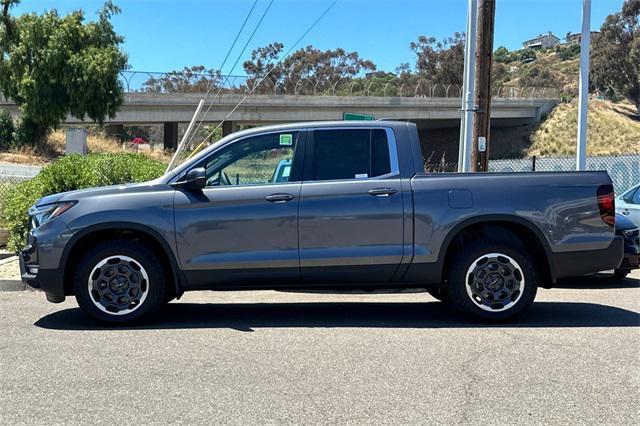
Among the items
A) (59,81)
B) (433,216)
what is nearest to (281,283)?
(433,216)

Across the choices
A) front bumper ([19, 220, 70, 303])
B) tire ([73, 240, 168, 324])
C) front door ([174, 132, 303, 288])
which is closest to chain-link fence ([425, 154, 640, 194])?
front door ([174, 132, 303, 288])

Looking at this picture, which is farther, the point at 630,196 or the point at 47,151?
the point at 47,151

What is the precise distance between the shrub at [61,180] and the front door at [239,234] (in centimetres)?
450

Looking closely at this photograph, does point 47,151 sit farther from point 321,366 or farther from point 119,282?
point 321,366

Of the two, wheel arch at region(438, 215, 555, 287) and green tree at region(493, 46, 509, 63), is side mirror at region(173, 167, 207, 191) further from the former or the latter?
green tree at region(493, 46, 509, 63)

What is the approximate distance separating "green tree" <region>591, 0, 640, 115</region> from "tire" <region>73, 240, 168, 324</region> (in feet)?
275

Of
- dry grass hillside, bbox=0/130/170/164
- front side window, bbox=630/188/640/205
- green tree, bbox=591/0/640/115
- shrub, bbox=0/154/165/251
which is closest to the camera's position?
shrub, bbox=0/154/165/251

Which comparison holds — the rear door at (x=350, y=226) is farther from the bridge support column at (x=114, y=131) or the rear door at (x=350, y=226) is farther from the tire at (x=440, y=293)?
the bridge support column at (x=114, y=131)

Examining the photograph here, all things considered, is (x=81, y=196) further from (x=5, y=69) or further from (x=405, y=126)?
(x=5, y=69)

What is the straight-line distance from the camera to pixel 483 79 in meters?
10.6

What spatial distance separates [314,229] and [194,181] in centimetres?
119

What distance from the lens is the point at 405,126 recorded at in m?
6.61

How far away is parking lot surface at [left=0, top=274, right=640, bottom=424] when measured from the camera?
14.1 ft

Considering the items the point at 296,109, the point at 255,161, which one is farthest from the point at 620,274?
the point at 296,109
